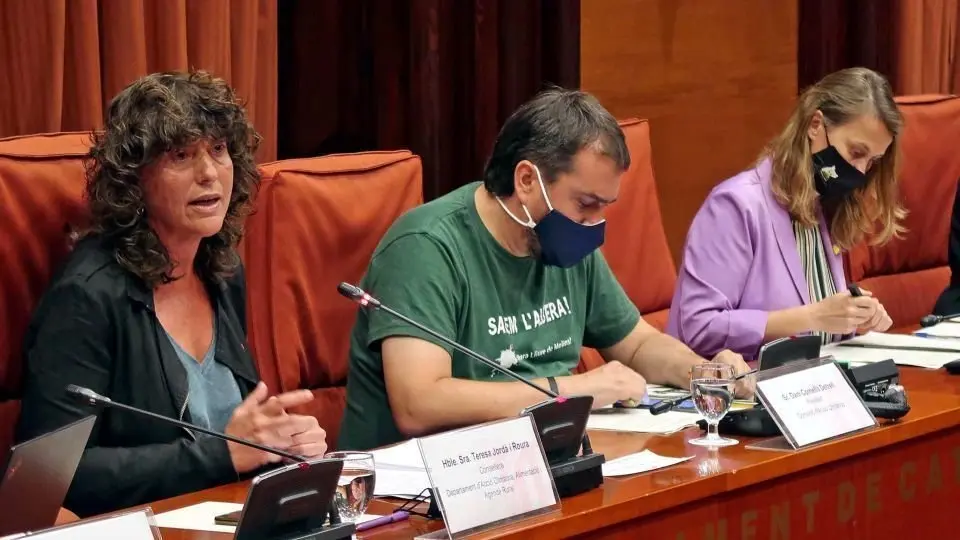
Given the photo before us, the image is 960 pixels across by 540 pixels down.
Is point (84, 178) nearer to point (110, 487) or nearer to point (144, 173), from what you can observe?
point (144, 173)

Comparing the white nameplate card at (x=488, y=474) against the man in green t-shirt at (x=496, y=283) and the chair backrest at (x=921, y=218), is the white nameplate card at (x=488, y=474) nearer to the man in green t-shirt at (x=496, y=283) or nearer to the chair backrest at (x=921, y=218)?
the man in green t-shirt at (x=496, y=283)

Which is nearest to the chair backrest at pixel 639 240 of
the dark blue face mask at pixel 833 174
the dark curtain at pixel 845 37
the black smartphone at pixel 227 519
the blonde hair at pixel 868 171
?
the blonde hair at pixel 868 171

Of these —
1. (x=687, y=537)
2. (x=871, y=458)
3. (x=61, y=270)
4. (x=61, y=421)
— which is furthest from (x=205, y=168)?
(x=871, y=458)

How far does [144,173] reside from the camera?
7.25ft

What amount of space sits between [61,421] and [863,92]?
1847 millimetres

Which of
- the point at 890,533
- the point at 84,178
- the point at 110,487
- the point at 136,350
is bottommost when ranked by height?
the point at 890,533

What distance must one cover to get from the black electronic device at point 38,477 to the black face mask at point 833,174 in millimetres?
1904

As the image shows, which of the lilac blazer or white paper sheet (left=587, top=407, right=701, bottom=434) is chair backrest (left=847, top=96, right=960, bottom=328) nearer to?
the lilac blazer

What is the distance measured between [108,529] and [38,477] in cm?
22

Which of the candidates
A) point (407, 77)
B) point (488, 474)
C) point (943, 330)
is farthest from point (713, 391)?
point (407, 77)

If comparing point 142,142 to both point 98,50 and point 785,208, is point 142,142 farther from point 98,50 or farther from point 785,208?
point 785,208

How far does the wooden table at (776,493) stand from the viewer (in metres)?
1.79

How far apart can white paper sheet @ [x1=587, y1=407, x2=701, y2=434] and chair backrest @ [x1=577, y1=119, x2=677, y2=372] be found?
840mm

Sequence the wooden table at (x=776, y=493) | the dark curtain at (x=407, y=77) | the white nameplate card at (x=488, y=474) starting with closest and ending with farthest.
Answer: the white nameplate card at (x=488, y=474) < the wooden table at (x=776, y=493) < the dark curtain at (x=407, y=77)
